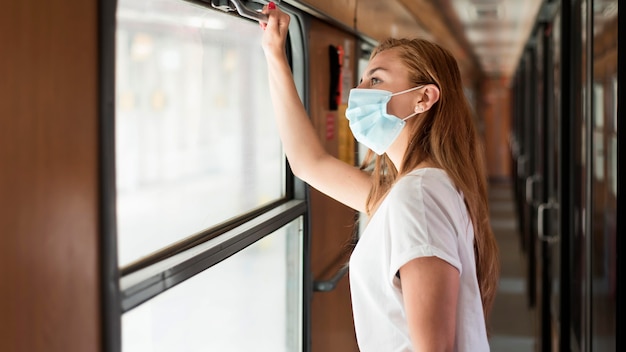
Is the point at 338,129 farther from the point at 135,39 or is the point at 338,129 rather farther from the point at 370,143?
the point at 135,39

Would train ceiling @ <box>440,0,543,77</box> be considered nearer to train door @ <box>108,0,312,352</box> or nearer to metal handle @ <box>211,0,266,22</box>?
train door @ <box>108,0,312,352</box>

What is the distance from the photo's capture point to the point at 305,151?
2104 millimetres

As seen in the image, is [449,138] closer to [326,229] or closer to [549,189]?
[326,229]

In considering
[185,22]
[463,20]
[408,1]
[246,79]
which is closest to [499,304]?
[463,20]

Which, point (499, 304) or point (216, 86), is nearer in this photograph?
point (216, 86)

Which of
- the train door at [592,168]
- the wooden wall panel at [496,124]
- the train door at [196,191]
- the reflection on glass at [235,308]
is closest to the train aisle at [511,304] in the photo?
the train door at [592,168]

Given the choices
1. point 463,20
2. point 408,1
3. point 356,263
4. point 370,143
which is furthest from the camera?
point 463,20

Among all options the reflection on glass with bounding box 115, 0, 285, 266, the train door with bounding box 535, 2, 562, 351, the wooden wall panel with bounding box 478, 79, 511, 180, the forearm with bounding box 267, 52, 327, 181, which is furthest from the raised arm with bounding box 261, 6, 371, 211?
the wooden wall panel with bounding box 478, 79, 511, 180

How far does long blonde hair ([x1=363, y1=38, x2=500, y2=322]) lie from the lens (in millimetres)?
1752

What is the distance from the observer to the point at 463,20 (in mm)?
7309

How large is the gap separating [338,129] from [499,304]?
5124 mm

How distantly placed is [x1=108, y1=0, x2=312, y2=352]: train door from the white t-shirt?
12.4 inches

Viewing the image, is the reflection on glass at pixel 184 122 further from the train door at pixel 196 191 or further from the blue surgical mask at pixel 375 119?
the blue surgical mask at pixel 375 119

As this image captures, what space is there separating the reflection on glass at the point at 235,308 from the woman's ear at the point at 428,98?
58cm
